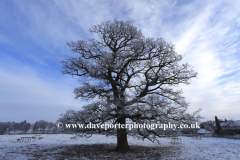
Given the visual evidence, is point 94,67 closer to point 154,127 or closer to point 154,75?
point 154,75

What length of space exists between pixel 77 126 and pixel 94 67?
395 centimetres

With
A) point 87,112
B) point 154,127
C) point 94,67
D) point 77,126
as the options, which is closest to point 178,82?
point 154,127

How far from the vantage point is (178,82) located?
9.85 meters

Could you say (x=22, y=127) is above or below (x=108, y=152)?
below

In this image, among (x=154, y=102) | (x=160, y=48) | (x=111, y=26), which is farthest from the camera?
(x=111, y=26)

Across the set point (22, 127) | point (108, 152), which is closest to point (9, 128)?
point (22, 127)

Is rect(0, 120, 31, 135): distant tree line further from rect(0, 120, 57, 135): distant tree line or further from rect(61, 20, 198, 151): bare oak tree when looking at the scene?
rect(61, 20, 198, 151): bare oak tree

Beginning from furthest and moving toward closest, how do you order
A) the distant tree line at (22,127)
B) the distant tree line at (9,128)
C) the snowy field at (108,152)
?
the distant tree line at (22,127) → the distant tree line at (9,128) → the snowy field at (108,152)

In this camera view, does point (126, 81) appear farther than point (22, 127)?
No

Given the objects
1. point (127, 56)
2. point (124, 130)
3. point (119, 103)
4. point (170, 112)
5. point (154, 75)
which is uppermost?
point (127, 56)

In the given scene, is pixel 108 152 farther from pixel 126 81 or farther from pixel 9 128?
pixel 9 128

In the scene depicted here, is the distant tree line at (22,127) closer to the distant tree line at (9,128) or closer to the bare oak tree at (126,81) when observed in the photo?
the distant tree line at (9,128)

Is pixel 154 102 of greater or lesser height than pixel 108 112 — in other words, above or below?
above

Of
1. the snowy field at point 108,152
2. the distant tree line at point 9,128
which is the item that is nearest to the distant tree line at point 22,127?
the distant tree line at point 9,128
